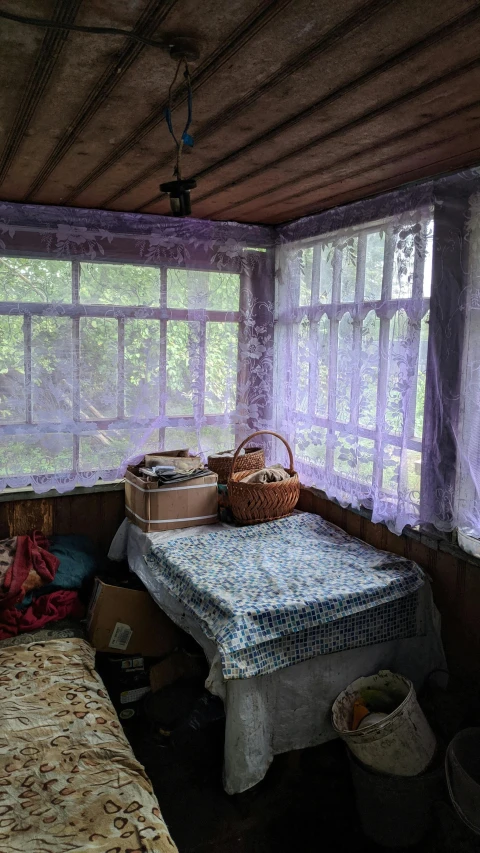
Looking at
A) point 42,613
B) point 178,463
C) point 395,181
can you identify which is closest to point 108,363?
point 178,463

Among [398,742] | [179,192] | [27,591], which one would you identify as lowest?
[398,742]

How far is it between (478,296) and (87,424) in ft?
6.80

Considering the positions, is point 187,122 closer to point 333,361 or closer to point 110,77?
point 110,77

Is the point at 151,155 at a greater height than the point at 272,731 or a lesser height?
greater

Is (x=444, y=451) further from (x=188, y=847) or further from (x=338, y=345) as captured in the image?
(x=188, y=847)

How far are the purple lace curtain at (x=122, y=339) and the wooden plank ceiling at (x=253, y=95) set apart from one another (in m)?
0.58

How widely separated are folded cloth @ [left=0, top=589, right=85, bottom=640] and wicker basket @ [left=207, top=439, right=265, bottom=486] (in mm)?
1009

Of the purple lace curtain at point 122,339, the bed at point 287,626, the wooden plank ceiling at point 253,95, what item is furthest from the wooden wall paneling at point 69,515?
the wooden plank ceiling at point 253,95

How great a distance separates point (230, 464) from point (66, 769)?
1.89 metres

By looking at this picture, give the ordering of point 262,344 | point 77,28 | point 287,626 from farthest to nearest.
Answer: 1. point 262,344
2. point 287,626
3. point 77,28

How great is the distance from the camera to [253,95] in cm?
168

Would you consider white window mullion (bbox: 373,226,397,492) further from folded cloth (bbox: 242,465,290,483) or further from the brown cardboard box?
the brown cardboard box

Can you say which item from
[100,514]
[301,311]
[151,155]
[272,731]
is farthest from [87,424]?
[272,731]

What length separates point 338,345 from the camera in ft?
10.2
